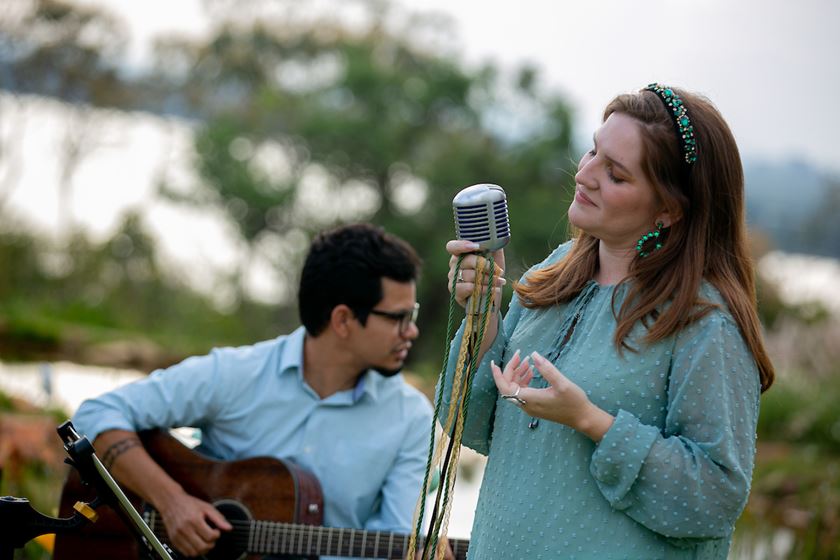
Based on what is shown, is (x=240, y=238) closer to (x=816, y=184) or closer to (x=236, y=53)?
(x=236, y=53)

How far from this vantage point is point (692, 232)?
2.16 metres

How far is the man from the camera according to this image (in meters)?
3.38

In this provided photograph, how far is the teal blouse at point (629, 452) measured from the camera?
2.00 meters

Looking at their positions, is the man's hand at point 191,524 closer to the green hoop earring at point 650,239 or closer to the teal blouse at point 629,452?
the teal blouse at point 629,452

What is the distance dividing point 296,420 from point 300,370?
166mm

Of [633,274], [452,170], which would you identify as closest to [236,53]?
[452,170]

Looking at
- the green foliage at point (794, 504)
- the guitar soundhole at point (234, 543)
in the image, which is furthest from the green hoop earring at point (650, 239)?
the green foliage at point (794, 504)

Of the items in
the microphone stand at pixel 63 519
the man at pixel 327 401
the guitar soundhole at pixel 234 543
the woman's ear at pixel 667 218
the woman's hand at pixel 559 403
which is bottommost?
the guitar soundhole at pixel 234 543

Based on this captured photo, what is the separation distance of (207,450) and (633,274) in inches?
73.2

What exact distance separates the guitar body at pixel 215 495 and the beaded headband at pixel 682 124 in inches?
68.2

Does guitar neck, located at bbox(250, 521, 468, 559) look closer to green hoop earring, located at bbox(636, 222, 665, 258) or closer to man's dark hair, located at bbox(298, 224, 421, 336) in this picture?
man's dark hair, located at bbox(298, 224, 421, 336)

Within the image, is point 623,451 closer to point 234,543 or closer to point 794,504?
point 234,543

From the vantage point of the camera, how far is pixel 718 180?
2164mm

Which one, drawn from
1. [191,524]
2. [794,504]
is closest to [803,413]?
[794,504]
